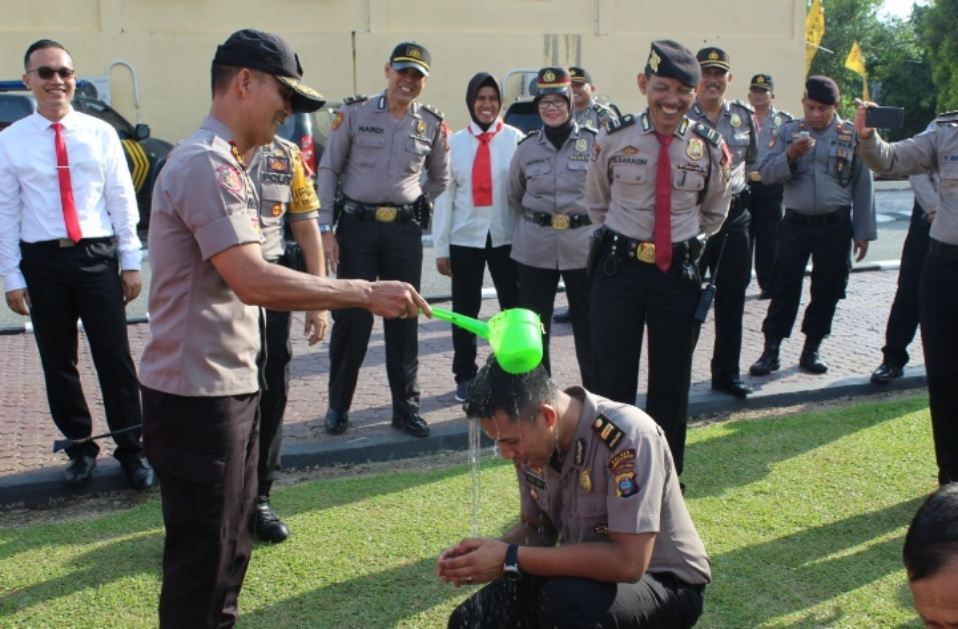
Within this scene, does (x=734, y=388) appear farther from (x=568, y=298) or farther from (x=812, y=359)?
(x=568, y=298)

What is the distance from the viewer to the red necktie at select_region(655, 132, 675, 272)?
528cm

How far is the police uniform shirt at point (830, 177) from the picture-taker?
25.8 ft

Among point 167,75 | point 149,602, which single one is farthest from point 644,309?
point 167,75

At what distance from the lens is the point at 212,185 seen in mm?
3262

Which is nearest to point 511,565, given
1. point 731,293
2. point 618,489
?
point 618,489

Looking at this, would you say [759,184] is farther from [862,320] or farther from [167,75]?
[167,75]

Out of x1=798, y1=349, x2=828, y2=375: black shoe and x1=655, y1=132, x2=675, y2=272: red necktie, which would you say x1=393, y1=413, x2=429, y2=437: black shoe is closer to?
x1=655, y1=132, x2=675, y2=272: red necktie

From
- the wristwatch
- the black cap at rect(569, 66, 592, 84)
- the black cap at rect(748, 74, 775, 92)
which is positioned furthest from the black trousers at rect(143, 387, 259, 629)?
the black cap at rect(748, 74, 775, 92)

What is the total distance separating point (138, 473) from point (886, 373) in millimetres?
5212

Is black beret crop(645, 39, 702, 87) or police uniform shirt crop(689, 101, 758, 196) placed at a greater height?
black beret crop(645, 39, 702, 87)

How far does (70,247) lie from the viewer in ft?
18.1

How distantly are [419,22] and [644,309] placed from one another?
59.3ft

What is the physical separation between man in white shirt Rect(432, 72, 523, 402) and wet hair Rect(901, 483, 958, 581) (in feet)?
18.3

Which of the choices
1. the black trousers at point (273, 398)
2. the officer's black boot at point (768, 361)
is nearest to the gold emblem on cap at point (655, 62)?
the black trousers at point (273, 398)
